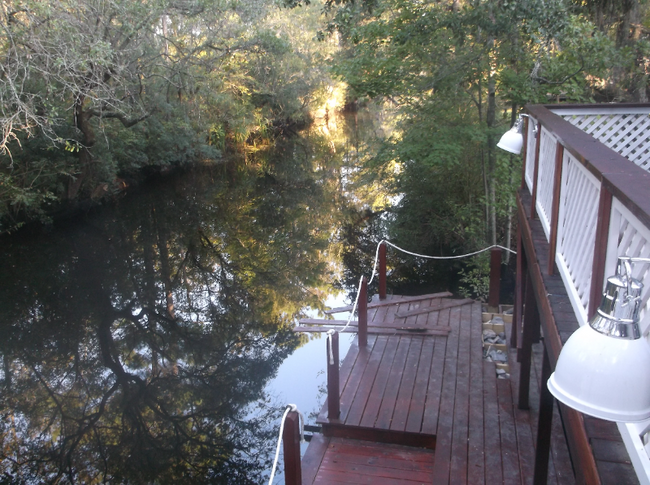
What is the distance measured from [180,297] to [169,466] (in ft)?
16.8

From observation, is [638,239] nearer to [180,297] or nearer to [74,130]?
[180,297]

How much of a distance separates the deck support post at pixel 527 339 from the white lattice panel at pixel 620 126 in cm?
143

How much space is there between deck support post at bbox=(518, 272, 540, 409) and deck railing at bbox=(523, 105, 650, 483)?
0.88 metres

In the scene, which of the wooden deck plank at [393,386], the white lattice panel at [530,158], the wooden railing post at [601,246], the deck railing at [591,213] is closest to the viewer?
the deck railing at [591,213]

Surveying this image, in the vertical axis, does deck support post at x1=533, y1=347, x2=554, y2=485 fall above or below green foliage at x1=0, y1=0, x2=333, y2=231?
below

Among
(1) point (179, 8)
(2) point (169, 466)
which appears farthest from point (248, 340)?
(1) point (179, 8)

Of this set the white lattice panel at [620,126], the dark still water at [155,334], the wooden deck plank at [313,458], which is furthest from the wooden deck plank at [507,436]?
the dark still water at [155,334]

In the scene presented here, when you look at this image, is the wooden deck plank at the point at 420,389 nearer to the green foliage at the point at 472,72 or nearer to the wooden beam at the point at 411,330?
the wooden beam at the point at 411,330

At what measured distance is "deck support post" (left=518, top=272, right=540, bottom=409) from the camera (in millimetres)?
4930

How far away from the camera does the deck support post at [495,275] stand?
27.1ft

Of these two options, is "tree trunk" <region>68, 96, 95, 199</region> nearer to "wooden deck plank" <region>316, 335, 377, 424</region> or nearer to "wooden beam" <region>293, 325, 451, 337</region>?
"wooden beam" <region>293, 325, 451, 337</region>

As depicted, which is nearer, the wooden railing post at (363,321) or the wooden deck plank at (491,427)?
the wooden deck plank at (491,427)

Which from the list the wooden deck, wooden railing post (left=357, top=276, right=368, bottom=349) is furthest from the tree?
the wooden deck

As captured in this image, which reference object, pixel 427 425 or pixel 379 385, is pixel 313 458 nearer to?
pixel 427 425
